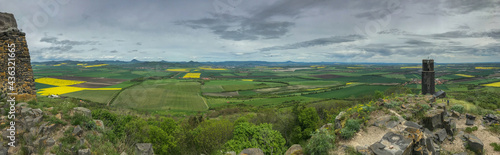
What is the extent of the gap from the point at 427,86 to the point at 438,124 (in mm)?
13521

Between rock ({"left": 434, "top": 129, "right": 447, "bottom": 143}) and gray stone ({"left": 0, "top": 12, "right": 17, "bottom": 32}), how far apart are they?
25.1 m

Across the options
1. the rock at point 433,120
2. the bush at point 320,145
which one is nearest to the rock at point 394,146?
the bush at point 320,145

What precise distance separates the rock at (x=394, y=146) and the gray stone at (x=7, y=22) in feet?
66.3

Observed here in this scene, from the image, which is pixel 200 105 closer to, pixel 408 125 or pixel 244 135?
pixel 244 135

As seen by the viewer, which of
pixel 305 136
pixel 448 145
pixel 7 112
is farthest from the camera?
pixel 305 136

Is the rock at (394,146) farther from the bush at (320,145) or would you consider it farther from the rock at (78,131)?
the rock at (78,131)

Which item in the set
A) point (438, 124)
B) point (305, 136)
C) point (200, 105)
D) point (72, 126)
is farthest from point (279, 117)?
point (200, 105)

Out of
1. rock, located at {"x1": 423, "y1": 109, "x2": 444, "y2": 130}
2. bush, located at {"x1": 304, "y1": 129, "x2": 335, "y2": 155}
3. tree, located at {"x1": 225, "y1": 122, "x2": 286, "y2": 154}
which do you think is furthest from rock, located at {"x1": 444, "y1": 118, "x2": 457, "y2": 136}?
tree, located at {"x1": 225, "y1": 122, "x2": 286, "y2": 154}

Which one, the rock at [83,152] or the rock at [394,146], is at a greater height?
the rock at [83,152]

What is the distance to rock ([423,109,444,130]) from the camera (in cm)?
1289

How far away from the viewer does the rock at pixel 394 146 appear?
885 cm

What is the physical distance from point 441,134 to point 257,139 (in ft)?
47.4

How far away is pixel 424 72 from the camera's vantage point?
23422 millimetres

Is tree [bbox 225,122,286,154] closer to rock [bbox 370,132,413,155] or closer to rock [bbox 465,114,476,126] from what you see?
rock [bbox 370,132,413,155]
